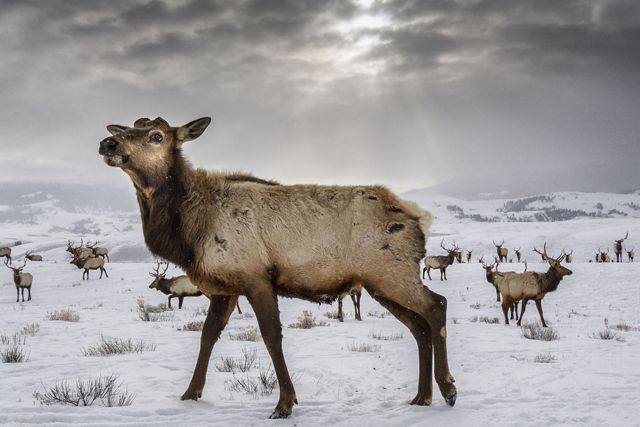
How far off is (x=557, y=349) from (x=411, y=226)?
5119 millimetres

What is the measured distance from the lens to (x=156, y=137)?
14.4 ft

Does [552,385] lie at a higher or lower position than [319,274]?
lower

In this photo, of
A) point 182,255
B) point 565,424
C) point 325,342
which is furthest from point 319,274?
point 325,342

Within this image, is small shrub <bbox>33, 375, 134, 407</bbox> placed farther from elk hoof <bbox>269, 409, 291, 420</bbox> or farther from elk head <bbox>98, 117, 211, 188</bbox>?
elk head <bbox>98, 117, 211, 188</bbox>

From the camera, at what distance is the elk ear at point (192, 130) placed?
4566 mm

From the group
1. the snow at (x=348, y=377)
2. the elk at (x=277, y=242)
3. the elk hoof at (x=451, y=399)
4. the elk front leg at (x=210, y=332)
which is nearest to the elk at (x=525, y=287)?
the snow at (x=348, y=377)

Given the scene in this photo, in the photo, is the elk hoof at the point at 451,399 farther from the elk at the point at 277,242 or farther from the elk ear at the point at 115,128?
the elk ear at the point at 115,128

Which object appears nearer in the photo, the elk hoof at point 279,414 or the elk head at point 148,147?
the elk hoof at point 279,414

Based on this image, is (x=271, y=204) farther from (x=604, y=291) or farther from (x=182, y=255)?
(x=604, y=291)

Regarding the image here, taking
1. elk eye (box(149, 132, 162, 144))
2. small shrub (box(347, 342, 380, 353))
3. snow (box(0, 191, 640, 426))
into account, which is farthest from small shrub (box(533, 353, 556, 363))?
elk eye (box(149, 132, 162, 144))

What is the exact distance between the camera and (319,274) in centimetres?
408

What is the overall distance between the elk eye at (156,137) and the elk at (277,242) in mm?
12

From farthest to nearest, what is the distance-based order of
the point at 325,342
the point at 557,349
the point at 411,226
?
the point at 325,342 → the point at 557,349 → the point at 411,226

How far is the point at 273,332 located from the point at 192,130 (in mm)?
2082
